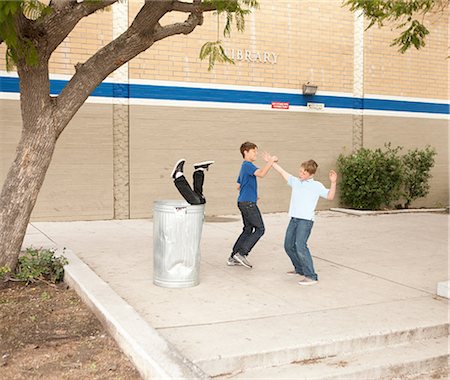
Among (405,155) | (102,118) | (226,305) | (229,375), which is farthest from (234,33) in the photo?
(229,375)

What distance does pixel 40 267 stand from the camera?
6.79 metres

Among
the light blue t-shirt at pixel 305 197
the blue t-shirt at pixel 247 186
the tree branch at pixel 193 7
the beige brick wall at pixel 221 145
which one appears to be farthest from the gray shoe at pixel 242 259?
the beige brick wall at pixel 221 145

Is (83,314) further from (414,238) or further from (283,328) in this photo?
(414,238)

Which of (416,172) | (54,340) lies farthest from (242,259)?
(416,172)

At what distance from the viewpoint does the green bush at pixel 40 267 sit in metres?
6.54

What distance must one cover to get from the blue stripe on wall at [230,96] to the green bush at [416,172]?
140cm

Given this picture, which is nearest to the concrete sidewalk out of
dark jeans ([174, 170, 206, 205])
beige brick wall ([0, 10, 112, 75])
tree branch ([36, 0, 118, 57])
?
dark jeans ([174, 170, 206, 205])

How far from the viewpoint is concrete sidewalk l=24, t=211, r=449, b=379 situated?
4344 millimetres

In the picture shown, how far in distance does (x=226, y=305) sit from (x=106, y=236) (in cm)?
480

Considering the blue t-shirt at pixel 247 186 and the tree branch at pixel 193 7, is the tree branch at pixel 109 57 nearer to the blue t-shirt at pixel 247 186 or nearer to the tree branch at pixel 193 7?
the tree branch at pixel 193 7

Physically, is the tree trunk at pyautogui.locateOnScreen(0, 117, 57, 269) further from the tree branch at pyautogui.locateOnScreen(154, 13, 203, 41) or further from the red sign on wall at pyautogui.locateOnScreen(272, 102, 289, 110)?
the red sign on wall at pyautogui.locateOnScreen(272, 102, 289, 110)

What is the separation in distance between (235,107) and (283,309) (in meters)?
8.43

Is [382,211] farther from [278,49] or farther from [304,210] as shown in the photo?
[304,210]

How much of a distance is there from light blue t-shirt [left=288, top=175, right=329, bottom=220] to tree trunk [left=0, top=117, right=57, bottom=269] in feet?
9.15
